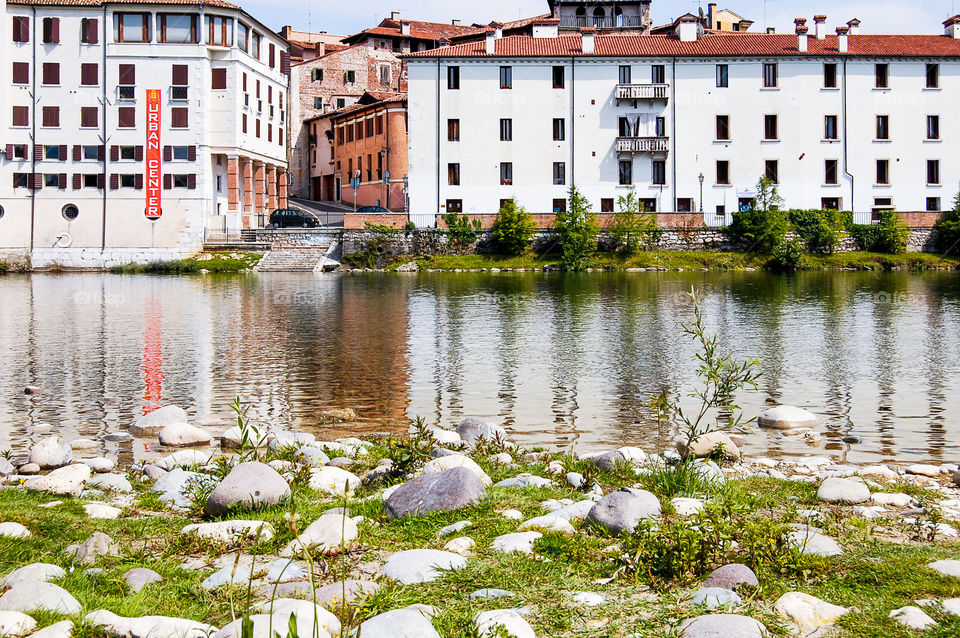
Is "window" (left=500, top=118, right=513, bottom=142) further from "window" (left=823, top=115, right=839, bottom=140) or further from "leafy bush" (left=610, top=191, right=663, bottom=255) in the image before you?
"window" (left=823, top=115, right=839, bottom=140)

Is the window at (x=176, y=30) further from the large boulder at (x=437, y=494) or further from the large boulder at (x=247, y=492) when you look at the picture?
the large boulder at (x=437, y=494)

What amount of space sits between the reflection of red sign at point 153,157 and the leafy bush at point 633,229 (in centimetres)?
3274

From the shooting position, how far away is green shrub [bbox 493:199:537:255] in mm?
64250

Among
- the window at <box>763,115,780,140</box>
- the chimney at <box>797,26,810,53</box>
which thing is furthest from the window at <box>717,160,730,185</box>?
the chimney at <box>797,26,810,53</box>

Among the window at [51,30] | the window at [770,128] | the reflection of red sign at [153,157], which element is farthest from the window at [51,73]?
the window at [770,128]

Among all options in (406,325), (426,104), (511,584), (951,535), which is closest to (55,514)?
(511,584)

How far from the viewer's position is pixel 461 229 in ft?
215

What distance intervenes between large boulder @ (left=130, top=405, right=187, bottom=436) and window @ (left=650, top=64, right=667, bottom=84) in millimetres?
59510

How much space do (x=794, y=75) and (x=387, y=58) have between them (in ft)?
168

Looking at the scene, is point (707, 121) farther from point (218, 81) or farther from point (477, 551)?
point (477, 551)

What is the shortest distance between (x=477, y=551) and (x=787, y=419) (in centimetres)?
890

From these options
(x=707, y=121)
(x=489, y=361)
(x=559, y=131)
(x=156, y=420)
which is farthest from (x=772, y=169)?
(x=156, y=420)

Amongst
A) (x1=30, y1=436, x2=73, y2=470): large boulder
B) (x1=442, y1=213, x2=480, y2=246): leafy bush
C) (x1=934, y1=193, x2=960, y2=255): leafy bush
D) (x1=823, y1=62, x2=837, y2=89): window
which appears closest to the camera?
(x1=30, y1=436, x2=73, y2=470): large boulder

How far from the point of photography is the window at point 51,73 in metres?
67.4
